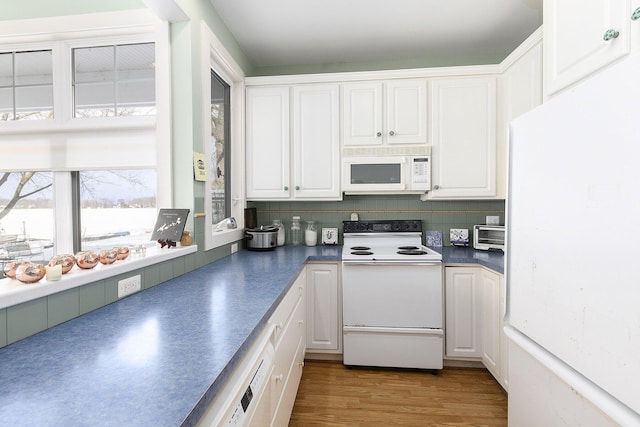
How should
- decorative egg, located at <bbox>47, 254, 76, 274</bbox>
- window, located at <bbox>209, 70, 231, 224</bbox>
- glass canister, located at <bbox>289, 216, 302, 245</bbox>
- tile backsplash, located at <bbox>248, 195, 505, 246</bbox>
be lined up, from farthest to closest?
glass canister, located at <bbox>289, 216, 302, 245</bbox>, tile backsplash, located at <bbox>248, 195, 505, 246</bbox>, window, located at <bbox>209, 70, 231, 224</bbox>, decorative egg, located at <bbox>47, 254, 76, 274</bbox>

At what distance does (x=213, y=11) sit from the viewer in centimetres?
208

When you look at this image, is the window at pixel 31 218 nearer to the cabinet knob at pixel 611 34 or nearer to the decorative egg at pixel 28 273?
the decorative egg at pixel 28 273

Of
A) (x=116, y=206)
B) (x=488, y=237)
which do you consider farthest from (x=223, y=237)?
(x=488, y=237)

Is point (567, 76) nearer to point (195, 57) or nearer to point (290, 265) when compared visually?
point (290, 265)

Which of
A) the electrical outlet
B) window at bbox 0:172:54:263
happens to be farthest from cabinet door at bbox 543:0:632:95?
window at bbox 0:172:54:263

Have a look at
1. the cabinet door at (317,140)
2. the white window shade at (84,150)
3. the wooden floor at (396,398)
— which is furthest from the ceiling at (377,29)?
the wooden floor at (396,398)

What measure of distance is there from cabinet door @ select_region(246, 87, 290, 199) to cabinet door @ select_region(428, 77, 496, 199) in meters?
1.28

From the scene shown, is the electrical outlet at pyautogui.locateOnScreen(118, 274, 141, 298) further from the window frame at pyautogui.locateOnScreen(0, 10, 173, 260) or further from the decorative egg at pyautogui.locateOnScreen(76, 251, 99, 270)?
the window frame at pyautogui.locateOnScreen(0, 10, 173, 260)

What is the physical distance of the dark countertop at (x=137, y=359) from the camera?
1.86ft

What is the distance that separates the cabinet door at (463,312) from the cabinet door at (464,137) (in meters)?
0.67

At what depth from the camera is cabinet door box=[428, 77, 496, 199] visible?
2428 mm

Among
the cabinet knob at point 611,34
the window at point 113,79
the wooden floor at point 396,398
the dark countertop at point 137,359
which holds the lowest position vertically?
the wooden floor at point 396,398

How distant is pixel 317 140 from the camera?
2.61 metres

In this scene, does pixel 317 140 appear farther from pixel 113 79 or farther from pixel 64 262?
pixel 64 262
